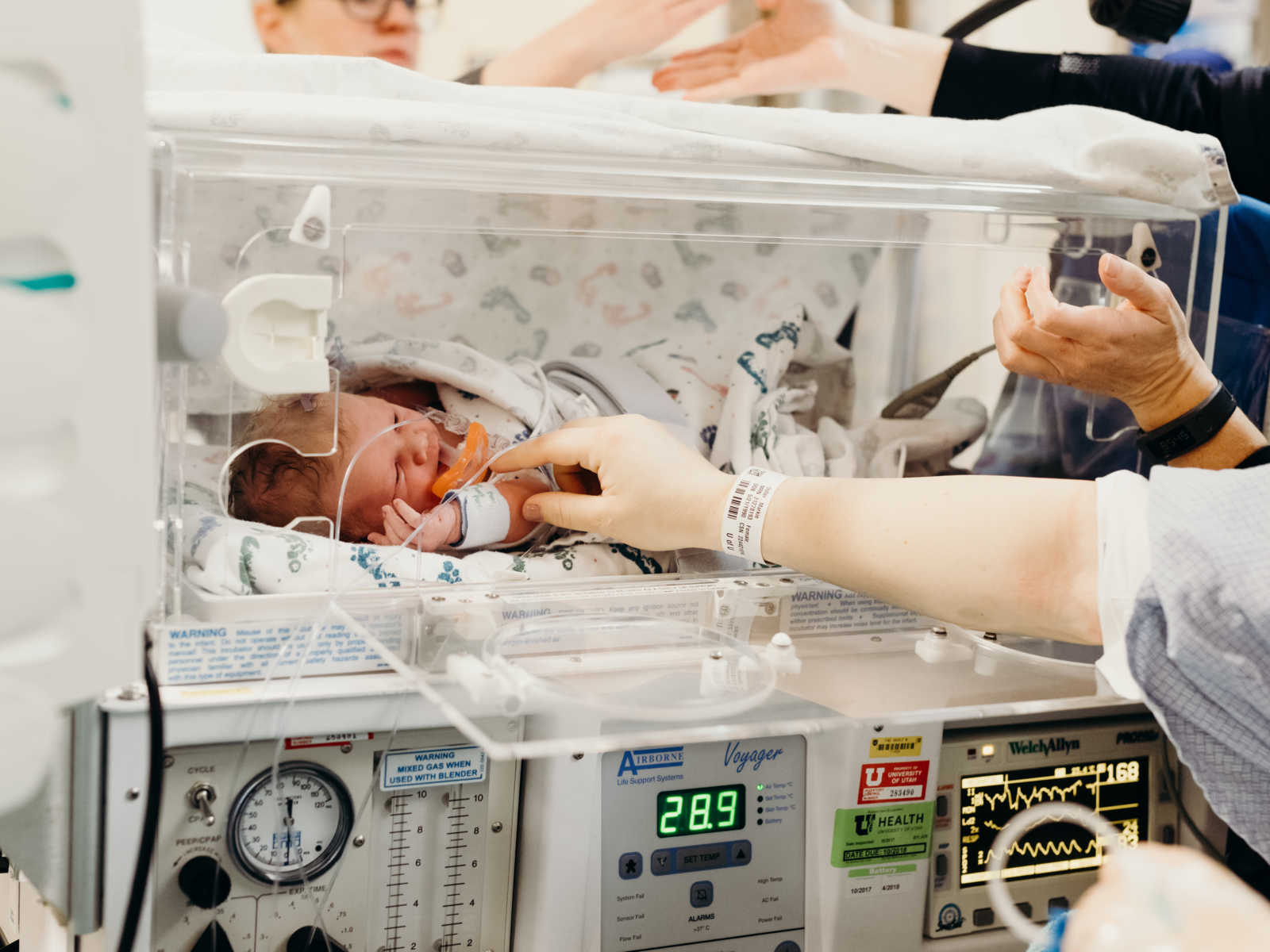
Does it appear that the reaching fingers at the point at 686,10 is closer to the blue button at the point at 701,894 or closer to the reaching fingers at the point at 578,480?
→ the reaching fingers at the point at 578,480

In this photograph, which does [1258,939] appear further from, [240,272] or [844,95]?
[844,95]

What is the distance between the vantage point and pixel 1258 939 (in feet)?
1.57

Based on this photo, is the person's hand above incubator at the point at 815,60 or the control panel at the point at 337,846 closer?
the control panel at the point at 337,846

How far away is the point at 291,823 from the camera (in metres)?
0.86

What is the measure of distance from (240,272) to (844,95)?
141 cm

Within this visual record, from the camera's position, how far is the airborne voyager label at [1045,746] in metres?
1.03

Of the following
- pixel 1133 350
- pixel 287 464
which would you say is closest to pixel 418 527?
pixel 287 464

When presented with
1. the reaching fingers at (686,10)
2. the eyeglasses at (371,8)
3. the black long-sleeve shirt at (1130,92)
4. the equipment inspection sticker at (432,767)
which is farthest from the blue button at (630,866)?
the eyeglasses at (371,8)

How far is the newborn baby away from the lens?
1.06m

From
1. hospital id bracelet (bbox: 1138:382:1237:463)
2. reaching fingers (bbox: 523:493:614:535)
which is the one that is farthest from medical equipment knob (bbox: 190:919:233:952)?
hospital id bracelet (bbox: 1138:382:1237:463)

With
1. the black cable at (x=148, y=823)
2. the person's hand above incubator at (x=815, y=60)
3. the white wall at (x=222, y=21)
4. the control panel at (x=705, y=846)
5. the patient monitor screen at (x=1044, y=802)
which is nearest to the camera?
the black cable at (x=148, y=823)

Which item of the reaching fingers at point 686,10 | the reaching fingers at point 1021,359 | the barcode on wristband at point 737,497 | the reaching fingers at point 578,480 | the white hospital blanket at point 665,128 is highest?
the reaching fingers at point 686,10

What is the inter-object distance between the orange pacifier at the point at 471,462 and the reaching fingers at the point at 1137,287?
0.67m

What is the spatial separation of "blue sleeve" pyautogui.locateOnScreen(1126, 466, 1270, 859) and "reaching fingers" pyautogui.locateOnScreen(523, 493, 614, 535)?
0.52 m
